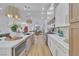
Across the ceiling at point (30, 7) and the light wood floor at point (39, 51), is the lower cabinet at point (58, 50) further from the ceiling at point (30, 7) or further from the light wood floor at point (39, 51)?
the ceiling at point (30, 7)

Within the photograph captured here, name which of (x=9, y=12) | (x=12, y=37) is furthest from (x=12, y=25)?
(x=9, y=12)

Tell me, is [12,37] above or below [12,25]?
below

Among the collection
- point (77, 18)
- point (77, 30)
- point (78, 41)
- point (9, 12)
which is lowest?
point (78, 41)

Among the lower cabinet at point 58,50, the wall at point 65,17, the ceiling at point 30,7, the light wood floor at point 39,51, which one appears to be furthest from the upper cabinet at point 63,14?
the ceiling at point 30,7

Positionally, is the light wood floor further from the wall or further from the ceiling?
the ceiling

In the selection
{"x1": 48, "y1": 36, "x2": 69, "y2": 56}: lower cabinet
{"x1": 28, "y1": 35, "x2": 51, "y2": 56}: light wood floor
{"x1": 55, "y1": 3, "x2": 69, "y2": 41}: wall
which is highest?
{"x1": 55, "y1": 3, "x2": 69, "y2": 41}: wall

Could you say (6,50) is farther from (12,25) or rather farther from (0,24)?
(0,24)

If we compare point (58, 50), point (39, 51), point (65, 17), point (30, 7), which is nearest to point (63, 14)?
point (65, 17)

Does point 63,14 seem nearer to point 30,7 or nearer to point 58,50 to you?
point 58,50

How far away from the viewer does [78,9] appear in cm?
155

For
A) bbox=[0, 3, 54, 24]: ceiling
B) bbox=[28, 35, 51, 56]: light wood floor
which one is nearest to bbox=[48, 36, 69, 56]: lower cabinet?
bbox=[28, 35, 51, 56]: light wood floor

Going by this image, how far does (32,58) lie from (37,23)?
69.1 feet

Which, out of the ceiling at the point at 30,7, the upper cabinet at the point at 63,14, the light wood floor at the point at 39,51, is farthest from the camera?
the ceiling at the point at 30,7

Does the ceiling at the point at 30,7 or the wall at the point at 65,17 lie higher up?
the ceiling at the point at 30,7
